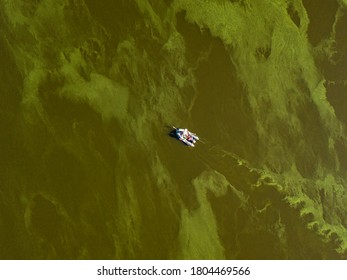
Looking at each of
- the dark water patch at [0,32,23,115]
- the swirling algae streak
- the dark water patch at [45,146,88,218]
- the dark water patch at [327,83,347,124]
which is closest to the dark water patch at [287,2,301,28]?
the swirling algae streak

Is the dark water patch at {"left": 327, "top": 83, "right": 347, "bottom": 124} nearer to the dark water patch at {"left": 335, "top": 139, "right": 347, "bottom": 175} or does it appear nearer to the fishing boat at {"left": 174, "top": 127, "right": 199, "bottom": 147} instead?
the dark water patch at {"left": 335, "top": 139, "right": 347, "bottom": 175}

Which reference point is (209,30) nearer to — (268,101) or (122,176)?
(268,101)

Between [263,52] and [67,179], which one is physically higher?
[263,52]

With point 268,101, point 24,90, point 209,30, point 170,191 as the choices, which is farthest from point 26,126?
point 268,101

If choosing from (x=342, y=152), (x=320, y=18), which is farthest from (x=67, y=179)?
(x=320, y=18)

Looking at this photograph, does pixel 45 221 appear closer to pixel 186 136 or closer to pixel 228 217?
pixel 186 136

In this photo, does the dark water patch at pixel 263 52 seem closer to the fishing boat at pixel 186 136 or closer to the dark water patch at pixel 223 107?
the dark water patch at pixel 223 107

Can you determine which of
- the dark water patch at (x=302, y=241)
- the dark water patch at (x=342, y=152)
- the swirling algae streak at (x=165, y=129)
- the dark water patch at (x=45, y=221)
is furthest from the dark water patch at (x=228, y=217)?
the dark water patch at (x=45, y=221)
